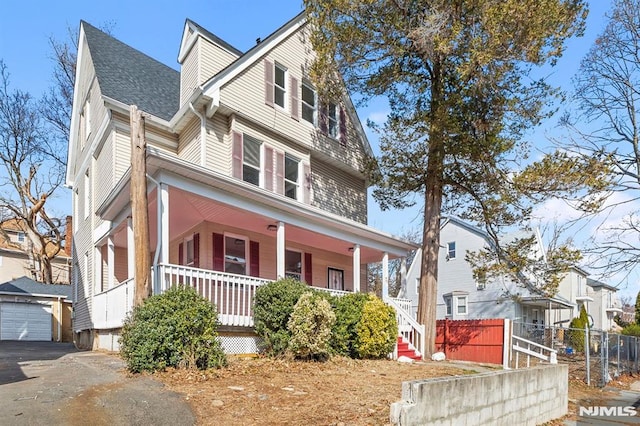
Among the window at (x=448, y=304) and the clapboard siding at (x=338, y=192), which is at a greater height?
the clapboard siding at (x=338, y=192)

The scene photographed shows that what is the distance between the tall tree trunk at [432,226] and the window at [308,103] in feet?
14.0

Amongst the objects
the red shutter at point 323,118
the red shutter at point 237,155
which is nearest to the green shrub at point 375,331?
the red shutter at point 237,155

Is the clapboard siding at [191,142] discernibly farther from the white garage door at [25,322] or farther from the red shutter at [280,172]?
the white garage door at [25,322]

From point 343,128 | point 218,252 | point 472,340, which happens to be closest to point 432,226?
point 472,340

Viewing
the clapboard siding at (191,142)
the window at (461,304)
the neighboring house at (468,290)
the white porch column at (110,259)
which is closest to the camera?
the white porch column at (110,259)

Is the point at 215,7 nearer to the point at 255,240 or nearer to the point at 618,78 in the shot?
the point at 255,240

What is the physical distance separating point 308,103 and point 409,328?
312 inches

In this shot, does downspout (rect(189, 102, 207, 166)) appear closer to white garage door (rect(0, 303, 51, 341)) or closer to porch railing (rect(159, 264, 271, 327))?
porch railing (rect(159, 264, 271, 327))

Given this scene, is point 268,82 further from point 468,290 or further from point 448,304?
point 448,304

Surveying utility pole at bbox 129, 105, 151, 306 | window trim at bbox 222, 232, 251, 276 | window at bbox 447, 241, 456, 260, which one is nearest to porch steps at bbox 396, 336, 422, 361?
window trim at bbox 222, 232, 251, 276

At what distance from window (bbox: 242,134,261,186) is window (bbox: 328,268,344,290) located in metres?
4.62

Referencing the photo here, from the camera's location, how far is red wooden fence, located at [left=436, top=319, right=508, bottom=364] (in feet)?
44.7

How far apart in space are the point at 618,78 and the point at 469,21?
30.8 ft

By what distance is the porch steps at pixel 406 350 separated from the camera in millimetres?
12602
